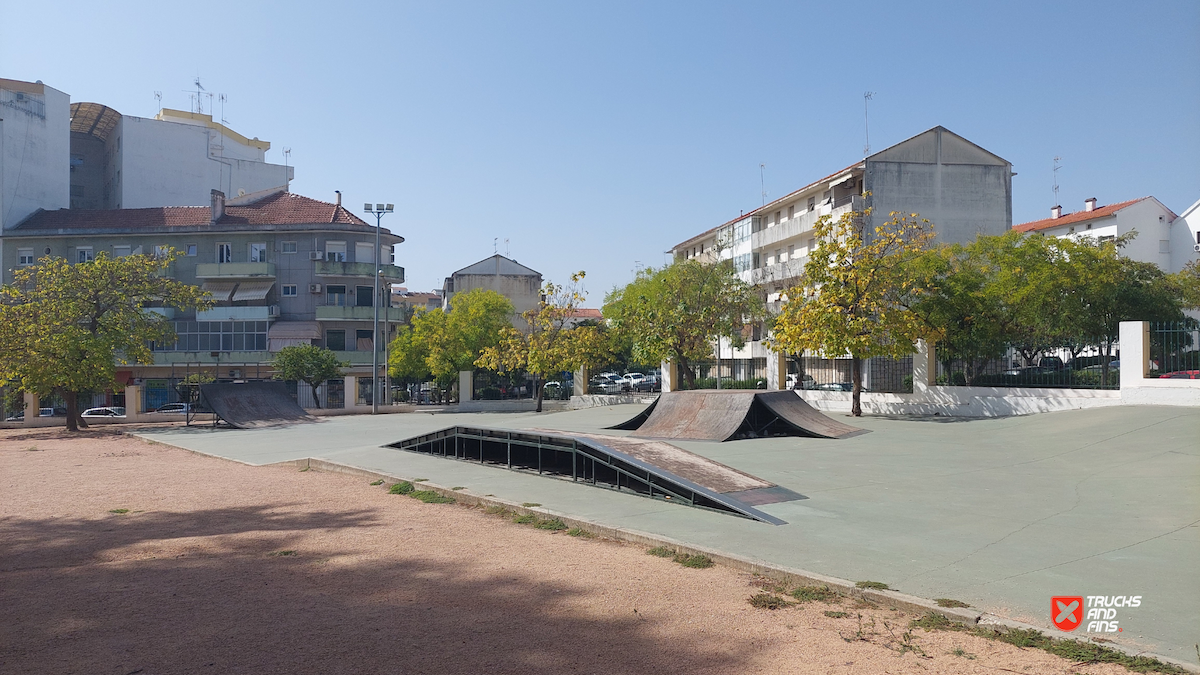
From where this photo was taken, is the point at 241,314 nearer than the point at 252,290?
Yes

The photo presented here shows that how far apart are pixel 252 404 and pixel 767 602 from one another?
84.8 feet

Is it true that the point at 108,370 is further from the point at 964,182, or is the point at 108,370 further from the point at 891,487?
the point at 964,182

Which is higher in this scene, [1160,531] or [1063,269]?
[1063,269]

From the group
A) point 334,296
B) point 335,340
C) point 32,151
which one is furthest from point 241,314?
point 32,151

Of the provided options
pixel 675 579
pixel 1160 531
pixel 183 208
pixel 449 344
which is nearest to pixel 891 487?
pixel 1160 531

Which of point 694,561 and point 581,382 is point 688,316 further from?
point 694,561

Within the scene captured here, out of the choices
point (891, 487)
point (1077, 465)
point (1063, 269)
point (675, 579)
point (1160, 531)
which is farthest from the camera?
point (1063, 269)

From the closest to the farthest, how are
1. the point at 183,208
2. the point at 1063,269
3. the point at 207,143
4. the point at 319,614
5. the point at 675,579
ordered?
the point at 319,614 < the point at 675,579 < the point at 1063,269 < the point at 183,208 < the point at 207,143

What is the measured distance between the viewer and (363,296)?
4912cm

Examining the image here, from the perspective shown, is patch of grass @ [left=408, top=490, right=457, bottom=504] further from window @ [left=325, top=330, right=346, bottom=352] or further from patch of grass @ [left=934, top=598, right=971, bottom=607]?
window @ [left=325, top=330, right=346, bottom=352]

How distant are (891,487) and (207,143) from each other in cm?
5878

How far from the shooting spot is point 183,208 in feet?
164

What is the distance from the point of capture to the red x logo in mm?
5055

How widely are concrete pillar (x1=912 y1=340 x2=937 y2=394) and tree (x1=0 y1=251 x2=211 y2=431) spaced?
25583mm
